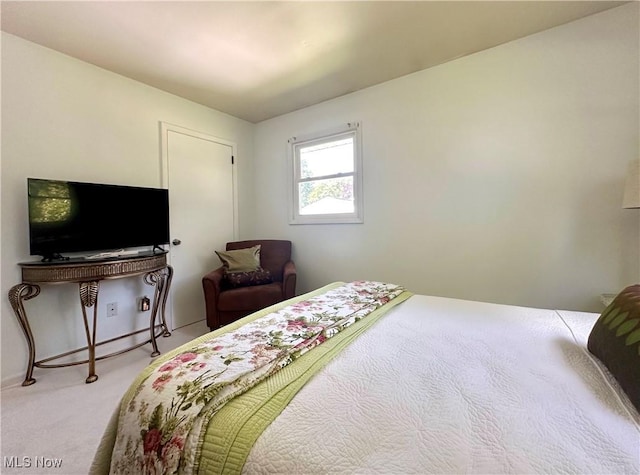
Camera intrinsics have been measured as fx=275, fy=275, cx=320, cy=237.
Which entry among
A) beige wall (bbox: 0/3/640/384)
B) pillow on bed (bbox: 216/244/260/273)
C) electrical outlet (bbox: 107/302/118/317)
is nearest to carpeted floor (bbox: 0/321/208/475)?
beige wall (bbox: 0/3/640/384)

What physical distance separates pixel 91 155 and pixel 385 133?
2670mm

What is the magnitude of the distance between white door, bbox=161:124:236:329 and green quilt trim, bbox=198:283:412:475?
2.55m

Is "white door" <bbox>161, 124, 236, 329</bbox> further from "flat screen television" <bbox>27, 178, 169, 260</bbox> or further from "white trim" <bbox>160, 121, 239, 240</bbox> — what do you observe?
"flat screen television" <bbox>27, 178, 169, 260</bbox>

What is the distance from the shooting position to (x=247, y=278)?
112 inches

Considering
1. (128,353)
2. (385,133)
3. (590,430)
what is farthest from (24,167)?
(590,430)

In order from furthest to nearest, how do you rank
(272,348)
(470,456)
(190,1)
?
(190,1)
(272,348)
(470,456)

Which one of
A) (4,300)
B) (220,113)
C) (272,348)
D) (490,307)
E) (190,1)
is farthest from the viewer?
(220,113)

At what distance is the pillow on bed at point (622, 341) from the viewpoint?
730 mm

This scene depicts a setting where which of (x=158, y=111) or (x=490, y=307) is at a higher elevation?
(x=158, y=111)

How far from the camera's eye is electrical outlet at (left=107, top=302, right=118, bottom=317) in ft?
8.02

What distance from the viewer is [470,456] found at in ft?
1.81

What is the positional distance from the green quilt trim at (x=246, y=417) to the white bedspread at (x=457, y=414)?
25 millimetres

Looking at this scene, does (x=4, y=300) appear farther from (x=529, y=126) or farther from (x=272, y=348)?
(x=529, y=126)

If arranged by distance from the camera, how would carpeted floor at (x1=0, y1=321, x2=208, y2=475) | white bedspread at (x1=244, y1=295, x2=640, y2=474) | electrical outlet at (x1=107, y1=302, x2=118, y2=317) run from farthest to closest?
electrical outlet at (x1=107, y1=302, x2=118, y2=317), carpeted floor at (x1=0, y1=321, x2=208, y2=475), white bedspread at (x1=244, y1=295, x2=640, y2=474)
